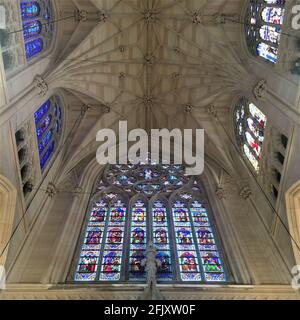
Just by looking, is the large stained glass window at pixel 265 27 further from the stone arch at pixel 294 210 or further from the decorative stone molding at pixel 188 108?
the stone arch at pixel 294 210

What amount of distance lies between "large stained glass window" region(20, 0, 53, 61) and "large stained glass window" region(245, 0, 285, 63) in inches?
295

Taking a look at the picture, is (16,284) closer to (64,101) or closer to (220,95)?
(64,101)

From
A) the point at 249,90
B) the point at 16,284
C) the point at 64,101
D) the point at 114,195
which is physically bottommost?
the point at 16,284

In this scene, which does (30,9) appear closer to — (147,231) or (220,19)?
(220,19)

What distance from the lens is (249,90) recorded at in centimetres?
1301

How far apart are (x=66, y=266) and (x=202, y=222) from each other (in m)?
4.84

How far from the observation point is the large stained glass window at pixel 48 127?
13.6 metres

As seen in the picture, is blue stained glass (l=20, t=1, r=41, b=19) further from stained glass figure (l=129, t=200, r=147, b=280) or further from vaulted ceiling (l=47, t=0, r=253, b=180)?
stained glass figure (l=129, t=200, r=147, b=280)

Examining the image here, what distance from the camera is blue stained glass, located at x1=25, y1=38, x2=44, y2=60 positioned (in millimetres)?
12605

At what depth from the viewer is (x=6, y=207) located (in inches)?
406

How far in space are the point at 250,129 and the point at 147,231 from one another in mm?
5537
